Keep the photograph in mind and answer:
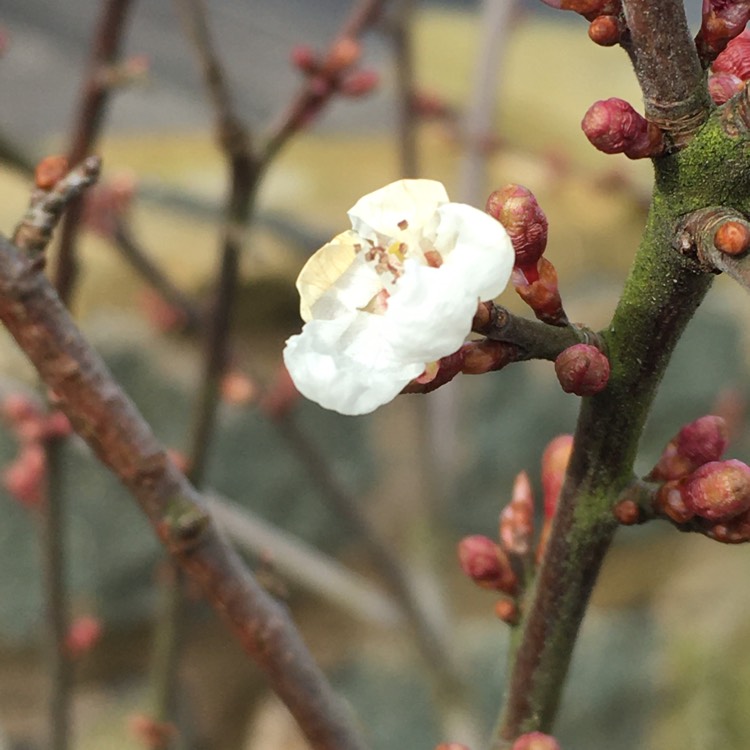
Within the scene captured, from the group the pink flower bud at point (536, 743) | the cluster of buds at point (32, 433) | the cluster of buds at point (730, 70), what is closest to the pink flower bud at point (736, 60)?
the cluster of buds at point (730, 70)

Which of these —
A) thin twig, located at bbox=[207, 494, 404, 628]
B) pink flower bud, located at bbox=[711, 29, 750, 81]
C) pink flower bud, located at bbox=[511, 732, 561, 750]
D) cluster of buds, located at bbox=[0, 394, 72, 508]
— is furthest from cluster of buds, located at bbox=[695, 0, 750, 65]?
thin twig, located at bbox=[207, 494, 404, 628]

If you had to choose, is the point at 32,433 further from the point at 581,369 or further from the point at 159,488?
the point at 581,369

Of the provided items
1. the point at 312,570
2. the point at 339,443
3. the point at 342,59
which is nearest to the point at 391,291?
the point at 342,59

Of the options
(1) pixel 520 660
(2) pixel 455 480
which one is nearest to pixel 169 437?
(2) pixel 455 480

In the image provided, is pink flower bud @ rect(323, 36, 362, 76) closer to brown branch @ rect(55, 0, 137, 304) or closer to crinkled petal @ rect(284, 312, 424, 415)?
brown branch @ rect(55, 0, 137, 304)

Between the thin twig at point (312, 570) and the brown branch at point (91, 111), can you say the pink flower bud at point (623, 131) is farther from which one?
the thin twig at point (312, 570)

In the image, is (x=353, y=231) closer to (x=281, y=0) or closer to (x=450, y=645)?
(x=450, y=645)
